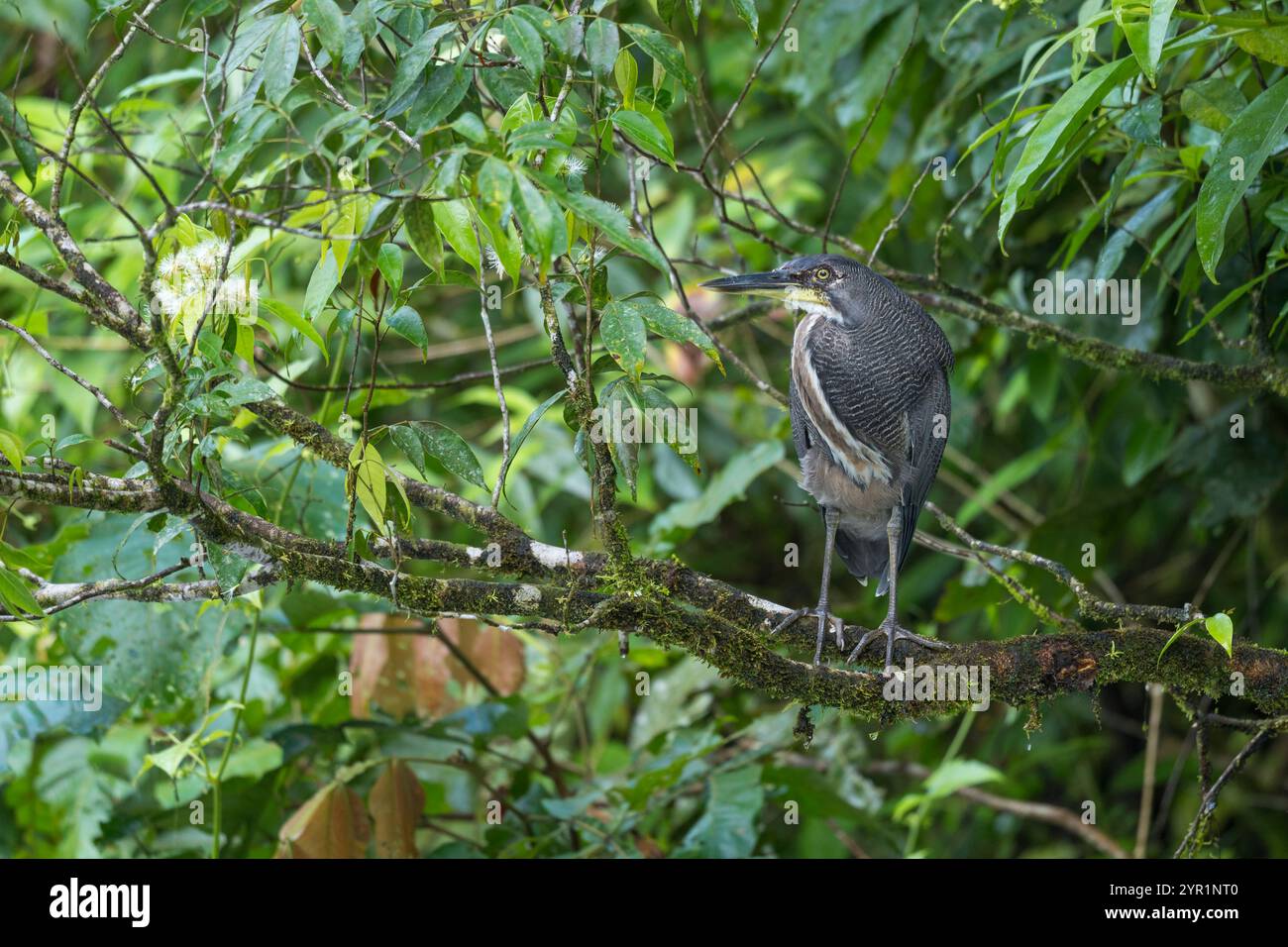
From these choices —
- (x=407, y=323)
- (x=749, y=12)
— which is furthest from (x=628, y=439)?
(x=749, y=12)

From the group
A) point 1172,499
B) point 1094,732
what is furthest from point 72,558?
point 1094,732

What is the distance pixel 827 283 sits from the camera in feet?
9.52

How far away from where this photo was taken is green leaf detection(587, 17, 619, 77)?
183cm

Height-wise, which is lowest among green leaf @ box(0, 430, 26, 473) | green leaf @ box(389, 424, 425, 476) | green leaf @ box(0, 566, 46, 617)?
green leaf @ box(0, 566, 46, 617)

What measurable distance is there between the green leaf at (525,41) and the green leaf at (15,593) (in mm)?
1135

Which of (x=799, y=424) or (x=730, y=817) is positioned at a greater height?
(x=799, y=424)

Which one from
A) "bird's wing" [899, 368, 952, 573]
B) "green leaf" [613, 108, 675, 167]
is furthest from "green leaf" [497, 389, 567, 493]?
"bird's wing" [899, 368, 952, 573]

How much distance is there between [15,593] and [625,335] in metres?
1.05

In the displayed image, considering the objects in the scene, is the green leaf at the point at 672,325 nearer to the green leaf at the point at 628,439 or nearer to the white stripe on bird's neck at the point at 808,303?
the green leaf at the point at 628,439

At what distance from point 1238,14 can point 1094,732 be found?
3.80 m

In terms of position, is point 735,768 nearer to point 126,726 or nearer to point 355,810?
point 355,810

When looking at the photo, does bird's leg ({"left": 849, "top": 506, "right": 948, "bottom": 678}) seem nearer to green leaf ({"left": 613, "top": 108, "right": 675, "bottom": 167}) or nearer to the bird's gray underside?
the bird's gray underside

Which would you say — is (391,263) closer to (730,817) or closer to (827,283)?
(827,283)

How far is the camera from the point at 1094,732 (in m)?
5.24
